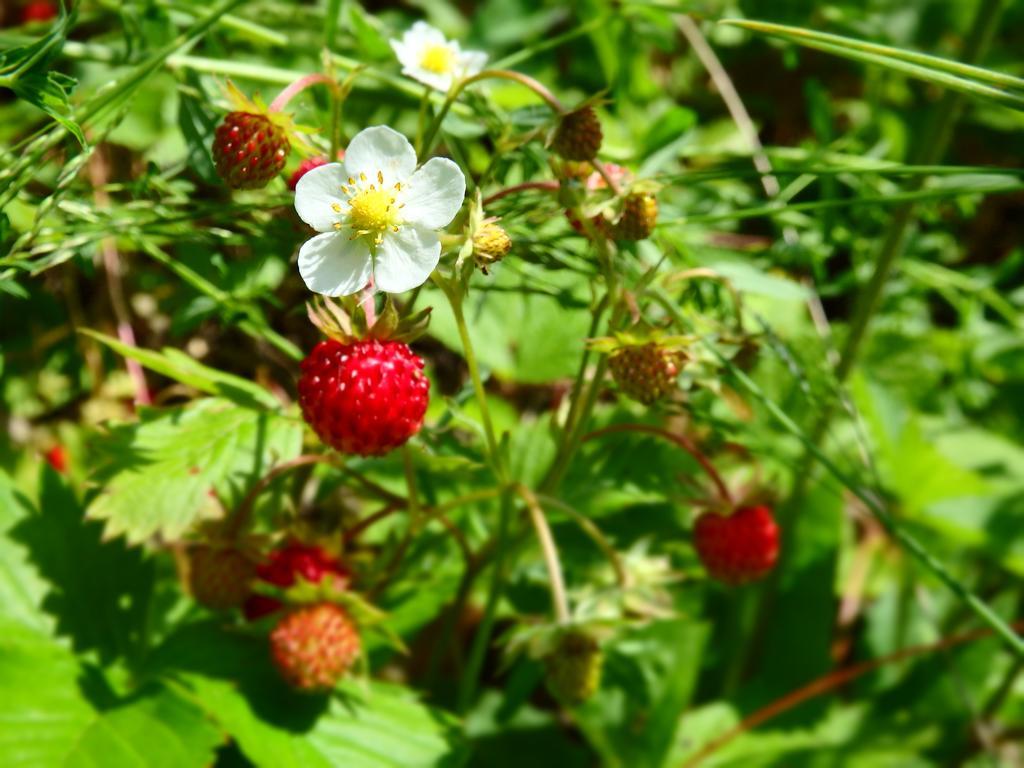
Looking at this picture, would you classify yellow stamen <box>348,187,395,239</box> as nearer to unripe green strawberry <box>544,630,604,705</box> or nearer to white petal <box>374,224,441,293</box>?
white petal <box>374,224,441,293</box>

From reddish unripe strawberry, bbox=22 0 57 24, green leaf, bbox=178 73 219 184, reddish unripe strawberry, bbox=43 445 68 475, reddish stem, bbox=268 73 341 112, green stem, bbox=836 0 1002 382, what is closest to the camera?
reddish stem, bbox=268 73 341 112

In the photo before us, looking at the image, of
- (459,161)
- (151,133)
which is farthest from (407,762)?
(151,133)

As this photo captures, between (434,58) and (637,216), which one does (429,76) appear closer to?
(434,58)

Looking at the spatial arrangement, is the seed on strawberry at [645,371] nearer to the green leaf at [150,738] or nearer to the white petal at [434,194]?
the white petal at [434,194]

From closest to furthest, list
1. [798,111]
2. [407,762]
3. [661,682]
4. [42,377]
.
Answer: [407,762]
[661,682]
[42,377]
[798,111]

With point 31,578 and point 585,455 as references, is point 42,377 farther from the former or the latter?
point 585,455

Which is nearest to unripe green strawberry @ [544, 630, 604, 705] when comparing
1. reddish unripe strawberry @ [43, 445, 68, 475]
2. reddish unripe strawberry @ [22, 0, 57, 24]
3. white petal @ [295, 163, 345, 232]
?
white petal @ [295, 163, 345, 232]
